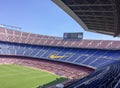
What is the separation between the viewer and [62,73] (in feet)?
171

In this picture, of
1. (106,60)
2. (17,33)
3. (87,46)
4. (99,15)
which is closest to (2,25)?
(17,33)

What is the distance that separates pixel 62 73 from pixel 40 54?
16.8 meters

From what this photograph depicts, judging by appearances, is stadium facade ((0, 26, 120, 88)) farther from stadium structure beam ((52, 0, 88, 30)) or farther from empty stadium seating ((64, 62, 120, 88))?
stadium structure beam ((52, 0, 88, 30))

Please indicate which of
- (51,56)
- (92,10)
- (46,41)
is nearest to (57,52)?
(51,56)

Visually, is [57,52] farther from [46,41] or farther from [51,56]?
[46,41]

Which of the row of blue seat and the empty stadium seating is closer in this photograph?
the empty stadium seating

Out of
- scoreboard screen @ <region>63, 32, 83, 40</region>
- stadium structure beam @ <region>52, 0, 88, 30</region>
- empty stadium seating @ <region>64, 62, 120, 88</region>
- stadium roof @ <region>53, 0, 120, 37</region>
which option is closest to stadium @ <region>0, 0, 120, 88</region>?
scoreboard screen @ <region>63, 32, 83, 40</region>

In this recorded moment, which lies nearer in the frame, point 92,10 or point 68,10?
point 92,10

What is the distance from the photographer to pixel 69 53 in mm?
65000

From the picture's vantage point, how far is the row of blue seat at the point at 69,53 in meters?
56.5

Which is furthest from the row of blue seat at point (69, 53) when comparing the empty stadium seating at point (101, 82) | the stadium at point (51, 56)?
the empty stadium seating at point (101, 82)

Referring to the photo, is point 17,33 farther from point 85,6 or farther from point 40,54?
point 85,6

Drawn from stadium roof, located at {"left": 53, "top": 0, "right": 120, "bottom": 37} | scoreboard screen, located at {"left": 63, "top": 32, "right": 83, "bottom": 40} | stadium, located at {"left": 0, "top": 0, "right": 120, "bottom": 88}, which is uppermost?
stadium roof, located at {"left": 53, "top": 0, "right": 120, "bottom": 37}

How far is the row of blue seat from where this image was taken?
56.5m
